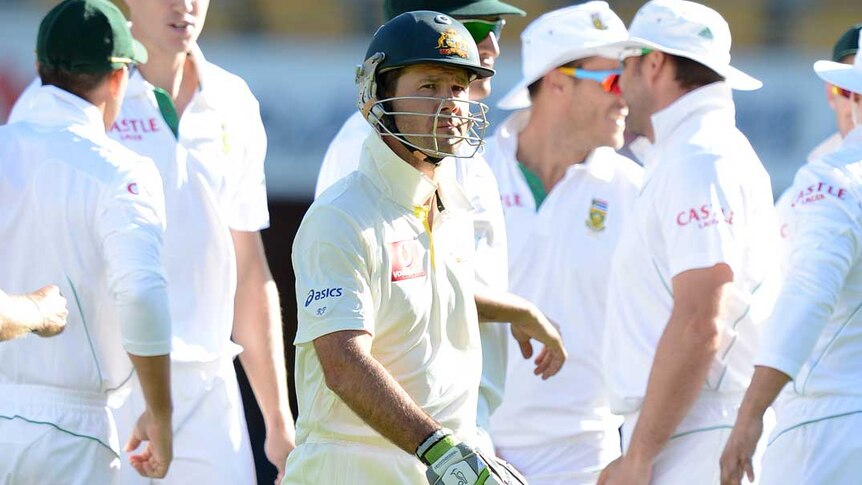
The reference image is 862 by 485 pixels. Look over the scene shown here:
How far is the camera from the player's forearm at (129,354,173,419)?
4363mm

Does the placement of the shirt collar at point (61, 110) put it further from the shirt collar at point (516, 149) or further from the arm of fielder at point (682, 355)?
the shirt collar at point (516, 149)

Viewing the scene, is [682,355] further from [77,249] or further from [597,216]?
[77,249]

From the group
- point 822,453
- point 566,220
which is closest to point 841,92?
point 566,220

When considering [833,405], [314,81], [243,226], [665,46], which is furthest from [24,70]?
[833,405]

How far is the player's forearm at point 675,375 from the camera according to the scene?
472 cm

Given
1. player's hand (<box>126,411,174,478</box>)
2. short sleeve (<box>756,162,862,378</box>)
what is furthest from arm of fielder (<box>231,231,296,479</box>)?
short sleeve (<box>756,162,862,378</box>)

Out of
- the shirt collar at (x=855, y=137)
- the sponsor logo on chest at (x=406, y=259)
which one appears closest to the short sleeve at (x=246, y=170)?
the sponsor logo on chest at (x=406, y=259)

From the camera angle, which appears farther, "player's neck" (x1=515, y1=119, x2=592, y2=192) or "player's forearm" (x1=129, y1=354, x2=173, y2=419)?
"player's neck" (x1=515, y1=119, x2=592, y2=192)

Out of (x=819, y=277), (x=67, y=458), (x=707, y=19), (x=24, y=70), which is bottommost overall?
(x=24, y=70)

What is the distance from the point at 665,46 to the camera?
16.9ft

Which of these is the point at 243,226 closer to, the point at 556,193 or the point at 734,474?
the point at 556,193

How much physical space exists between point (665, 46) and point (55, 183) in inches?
79.5

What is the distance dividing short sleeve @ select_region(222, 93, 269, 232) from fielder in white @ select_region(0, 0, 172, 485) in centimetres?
80

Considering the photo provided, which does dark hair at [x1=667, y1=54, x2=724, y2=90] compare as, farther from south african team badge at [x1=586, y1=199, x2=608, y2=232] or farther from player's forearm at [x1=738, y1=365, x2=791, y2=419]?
player's forearm at [x1=738, y1=365, x2=791, y2=419]
